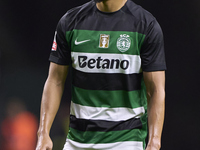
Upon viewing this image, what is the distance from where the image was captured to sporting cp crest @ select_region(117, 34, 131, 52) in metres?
2.58

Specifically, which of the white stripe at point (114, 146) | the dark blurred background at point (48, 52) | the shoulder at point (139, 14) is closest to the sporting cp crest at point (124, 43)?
the shoulder at point (139, 14)

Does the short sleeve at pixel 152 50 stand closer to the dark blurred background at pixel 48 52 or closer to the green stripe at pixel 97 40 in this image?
the green stripe at pixel 97 40

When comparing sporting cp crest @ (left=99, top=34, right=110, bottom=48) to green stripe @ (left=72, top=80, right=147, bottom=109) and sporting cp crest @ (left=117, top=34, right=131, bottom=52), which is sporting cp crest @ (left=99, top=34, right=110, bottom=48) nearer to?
sporting cp crest @ (left=117, top=34, right=131, bottom=52)

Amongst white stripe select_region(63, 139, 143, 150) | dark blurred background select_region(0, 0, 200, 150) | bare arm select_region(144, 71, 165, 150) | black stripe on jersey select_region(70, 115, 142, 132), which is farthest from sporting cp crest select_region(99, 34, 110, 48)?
dark blurred background select_region(0, 0, 200, 150)

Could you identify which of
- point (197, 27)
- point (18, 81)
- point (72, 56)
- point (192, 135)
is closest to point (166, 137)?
point (192, 135)

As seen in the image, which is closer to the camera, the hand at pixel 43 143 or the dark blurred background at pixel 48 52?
the hand at pixel 43 143

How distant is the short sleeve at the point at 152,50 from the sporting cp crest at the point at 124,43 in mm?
81

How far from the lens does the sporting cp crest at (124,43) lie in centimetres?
258

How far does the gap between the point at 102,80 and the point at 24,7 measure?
1.81 m

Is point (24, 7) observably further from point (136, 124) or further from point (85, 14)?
Answer: point (136, 124)

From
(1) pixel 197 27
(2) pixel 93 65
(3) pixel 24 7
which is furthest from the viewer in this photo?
(3) pixel 24 7

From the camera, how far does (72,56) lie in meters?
2.67

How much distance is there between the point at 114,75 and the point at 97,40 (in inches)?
7.9

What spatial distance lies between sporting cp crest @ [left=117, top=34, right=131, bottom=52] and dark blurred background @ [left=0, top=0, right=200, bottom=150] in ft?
4.57
